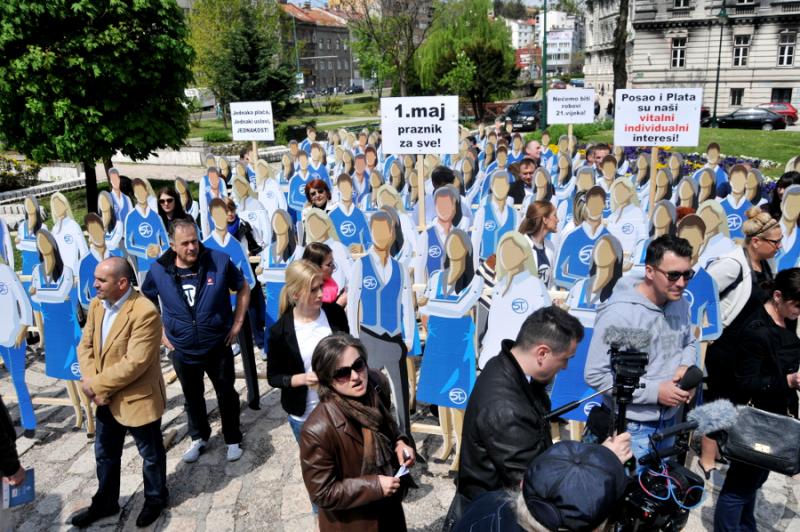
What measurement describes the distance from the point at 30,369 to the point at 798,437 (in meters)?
7.87

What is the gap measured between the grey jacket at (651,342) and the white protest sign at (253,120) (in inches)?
370

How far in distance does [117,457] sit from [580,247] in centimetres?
458

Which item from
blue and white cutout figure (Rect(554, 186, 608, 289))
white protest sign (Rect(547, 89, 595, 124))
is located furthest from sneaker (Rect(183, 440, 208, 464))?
white protest sign (Rect(547, 89, 595, 124))

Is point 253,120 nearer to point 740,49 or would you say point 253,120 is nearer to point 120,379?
point 120,379

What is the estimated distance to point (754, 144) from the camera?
2438cm

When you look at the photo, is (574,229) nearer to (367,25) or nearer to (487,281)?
(487,281)

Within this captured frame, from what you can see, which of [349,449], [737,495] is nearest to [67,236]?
[349,449]

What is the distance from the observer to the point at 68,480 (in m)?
5.37

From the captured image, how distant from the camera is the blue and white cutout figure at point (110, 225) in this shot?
845 cm

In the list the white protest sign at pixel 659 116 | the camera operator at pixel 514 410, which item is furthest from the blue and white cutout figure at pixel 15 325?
the white protest sign at pixel 659 116

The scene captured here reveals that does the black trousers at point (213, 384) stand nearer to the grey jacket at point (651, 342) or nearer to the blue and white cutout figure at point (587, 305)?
the blue and white cutout figure at point (587, 305)

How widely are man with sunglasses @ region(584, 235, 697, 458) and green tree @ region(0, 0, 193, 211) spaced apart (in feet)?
48.4

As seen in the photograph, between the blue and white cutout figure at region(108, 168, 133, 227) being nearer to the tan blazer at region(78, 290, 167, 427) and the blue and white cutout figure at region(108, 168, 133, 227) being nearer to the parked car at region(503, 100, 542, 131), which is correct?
the tan blazer at region(78, 290, 167, 427)

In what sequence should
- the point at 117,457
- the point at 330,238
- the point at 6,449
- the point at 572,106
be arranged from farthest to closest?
the point at 572,106
the point at 330,238
the point at 117,457
the point at 6,449
